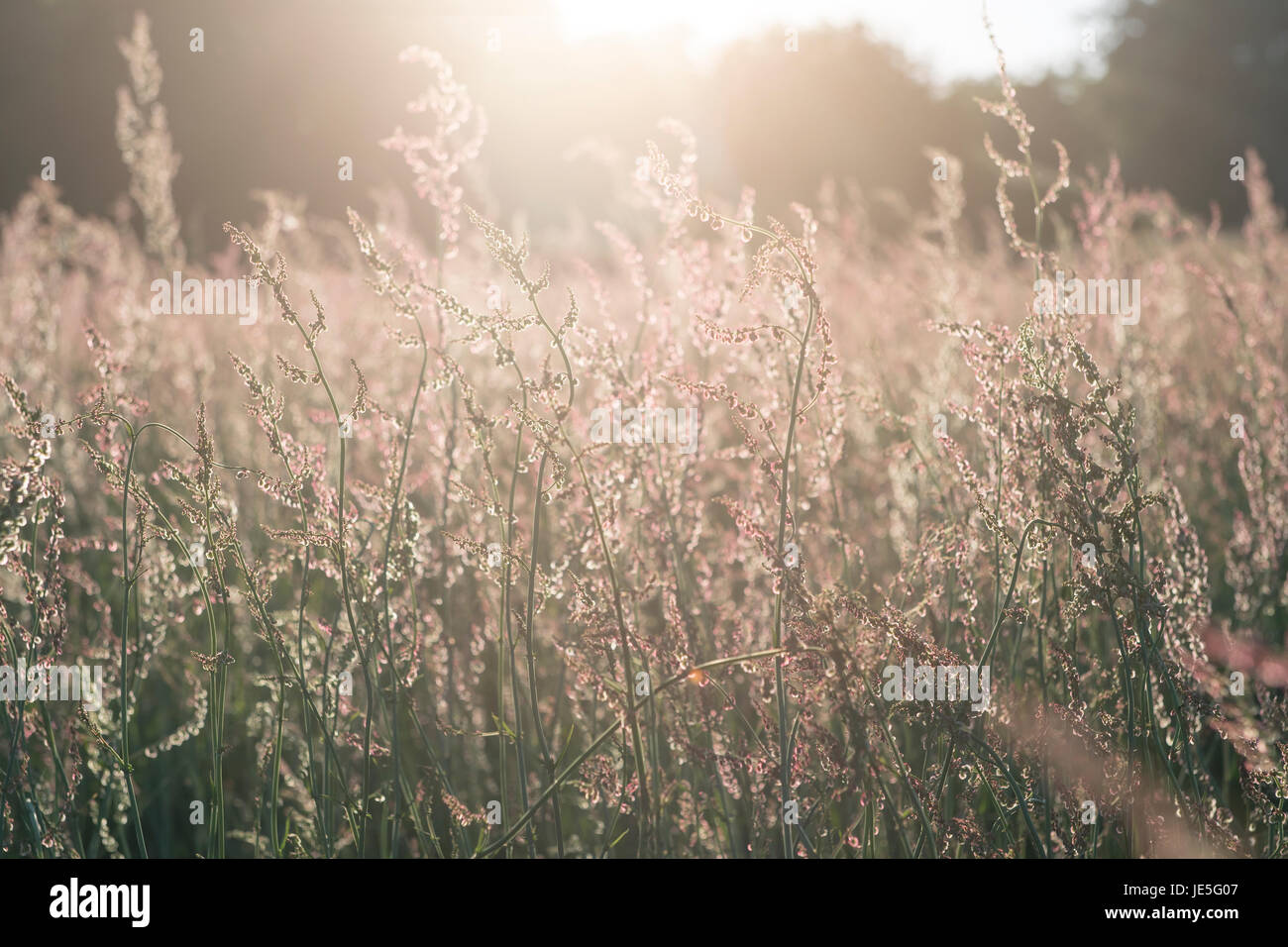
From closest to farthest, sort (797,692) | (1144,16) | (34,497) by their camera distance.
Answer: (797,692) → (34,497) → (1144,16)

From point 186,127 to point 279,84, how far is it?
82.8 inches

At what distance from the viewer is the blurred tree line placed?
1499cm

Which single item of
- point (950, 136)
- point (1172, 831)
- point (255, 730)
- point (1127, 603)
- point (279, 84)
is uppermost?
point (950, 136)

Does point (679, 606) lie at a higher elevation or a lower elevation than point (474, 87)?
lower

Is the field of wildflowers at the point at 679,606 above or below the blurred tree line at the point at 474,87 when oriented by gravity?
below

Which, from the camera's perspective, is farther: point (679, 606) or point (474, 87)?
point (474, 87)

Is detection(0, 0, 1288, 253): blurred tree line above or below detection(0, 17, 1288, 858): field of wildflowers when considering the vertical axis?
above

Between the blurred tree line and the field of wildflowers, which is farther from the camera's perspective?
the blurred tree line

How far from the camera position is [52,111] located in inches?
640

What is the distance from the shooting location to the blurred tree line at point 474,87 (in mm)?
14992

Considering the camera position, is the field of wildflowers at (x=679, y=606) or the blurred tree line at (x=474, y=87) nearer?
the field of wildflowers at (x=679, y=606)

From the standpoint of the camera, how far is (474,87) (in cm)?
1234

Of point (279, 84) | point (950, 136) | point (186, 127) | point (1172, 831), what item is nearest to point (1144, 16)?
point (950, 136)
